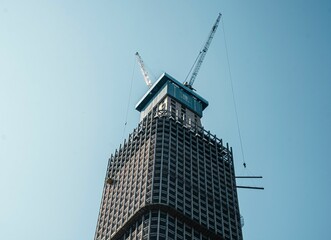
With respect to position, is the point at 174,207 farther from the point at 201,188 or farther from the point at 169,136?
the point at 169,136

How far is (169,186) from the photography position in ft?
514

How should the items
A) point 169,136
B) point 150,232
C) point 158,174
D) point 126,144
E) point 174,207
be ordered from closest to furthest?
point 150,232 < point 174,207 < point 158,174 < point 169,136 < point 126,144

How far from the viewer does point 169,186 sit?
157 meters

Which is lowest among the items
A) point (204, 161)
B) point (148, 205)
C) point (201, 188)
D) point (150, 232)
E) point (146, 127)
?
point (150, 232)

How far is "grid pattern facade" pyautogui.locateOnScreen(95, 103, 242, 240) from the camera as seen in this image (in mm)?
149000

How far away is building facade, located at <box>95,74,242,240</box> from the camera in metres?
149

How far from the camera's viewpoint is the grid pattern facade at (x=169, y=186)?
149000mm

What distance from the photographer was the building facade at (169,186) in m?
149

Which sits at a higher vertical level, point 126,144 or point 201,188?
point 126,144

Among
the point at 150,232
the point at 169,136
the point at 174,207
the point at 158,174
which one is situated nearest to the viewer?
the point at 150,232

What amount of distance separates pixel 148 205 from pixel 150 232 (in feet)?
32.3

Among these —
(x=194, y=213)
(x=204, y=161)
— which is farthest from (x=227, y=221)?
(x=204, y=161)

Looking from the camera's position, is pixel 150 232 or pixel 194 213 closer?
pixel 150 232

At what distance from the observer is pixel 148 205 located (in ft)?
489
